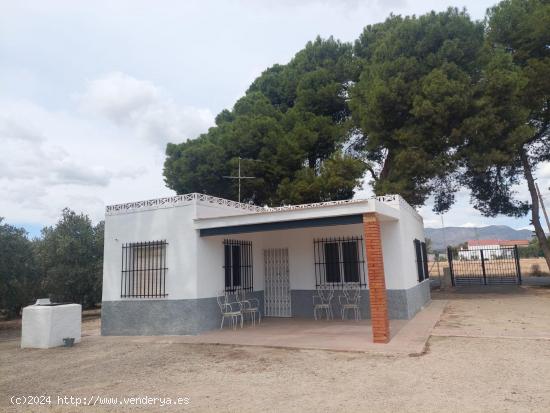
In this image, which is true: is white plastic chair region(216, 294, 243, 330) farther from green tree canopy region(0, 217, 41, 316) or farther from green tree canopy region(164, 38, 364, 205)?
green tree canopy region(0, 217, 41, 316)

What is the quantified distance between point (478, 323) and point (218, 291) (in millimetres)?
5925

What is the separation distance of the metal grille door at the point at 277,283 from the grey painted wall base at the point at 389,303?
0.95ft

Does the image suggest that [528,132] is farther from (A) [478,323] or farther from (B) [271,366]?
(B) [271,366]

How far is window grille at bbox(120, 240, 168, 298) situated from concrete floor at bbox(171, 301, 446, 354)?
1.44 metres

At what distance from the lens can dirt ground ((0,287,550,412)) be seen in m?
4.27

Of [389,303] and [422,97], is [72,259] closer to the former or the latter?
[389,303]

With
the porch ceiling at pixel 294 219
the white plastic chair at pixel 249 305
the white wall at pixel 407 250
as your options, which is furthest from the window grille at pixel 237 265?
the white wall at pixel 407 250

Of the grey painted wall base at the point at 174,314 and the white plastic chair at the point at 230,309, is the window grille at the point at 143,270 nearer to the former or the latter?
the grey painted wall base at the point at 174,314

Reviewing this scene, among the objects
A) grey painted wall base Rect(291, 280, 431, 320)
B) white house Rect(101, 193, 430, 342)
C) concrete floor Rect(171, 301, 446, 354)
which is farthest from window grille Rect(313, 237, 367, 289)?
concrete floor Rect(171, 301, 446, 354)

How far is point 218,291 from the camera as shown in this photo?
964 cm

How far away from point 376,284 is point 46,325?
685 centimetres

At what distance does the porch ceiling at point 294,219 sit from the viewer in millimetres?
7723

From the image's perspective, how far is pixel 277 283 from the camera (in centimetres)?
1143

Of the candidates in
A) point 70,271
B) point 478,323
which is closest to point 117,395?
point 478,323
